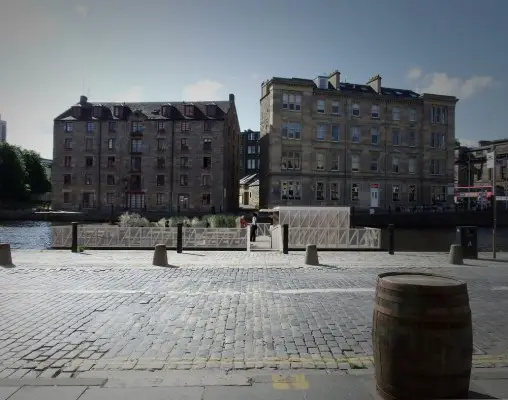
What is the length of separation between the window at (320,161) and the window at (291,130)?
386 cm

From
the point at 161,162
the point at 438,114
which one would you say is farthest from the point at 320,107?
the point at 161,162

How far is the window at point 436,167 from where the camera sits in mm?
57853

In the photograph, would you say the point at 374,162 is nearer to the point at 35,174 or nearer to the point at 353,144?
the point at 353,144

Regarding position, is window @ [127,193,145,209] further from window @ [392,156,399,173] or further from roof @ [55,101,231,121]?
Result: window @ [392,156,399,173]

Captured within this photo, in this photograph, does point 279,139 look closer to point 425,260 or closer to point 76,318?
point 425,260

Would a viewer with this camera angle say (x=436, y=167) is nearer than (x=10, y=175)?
Yes

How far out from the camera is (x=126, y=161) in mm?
60094

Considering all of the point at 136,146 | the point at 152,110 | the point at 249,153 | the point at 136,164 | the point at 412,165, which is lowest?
the point at 136,164

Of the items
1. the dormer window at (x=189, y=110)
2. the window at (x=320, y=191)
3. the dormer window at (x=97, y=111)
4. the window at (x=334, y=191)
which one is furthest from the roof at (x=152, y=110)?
the window at (x=334, y=191)

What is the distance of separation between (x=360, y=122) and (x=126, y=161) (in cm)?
3480

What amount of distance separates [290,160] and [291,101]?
7730mm

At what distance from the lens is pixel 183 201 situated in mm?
58875

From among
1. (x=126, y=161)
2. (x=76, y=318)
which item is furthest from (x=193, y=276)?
(x=126, y=161)

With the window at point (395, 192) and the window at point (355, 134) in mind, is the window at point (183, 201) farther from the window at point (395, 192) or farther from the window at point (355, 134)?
the window at point (395, 192)
